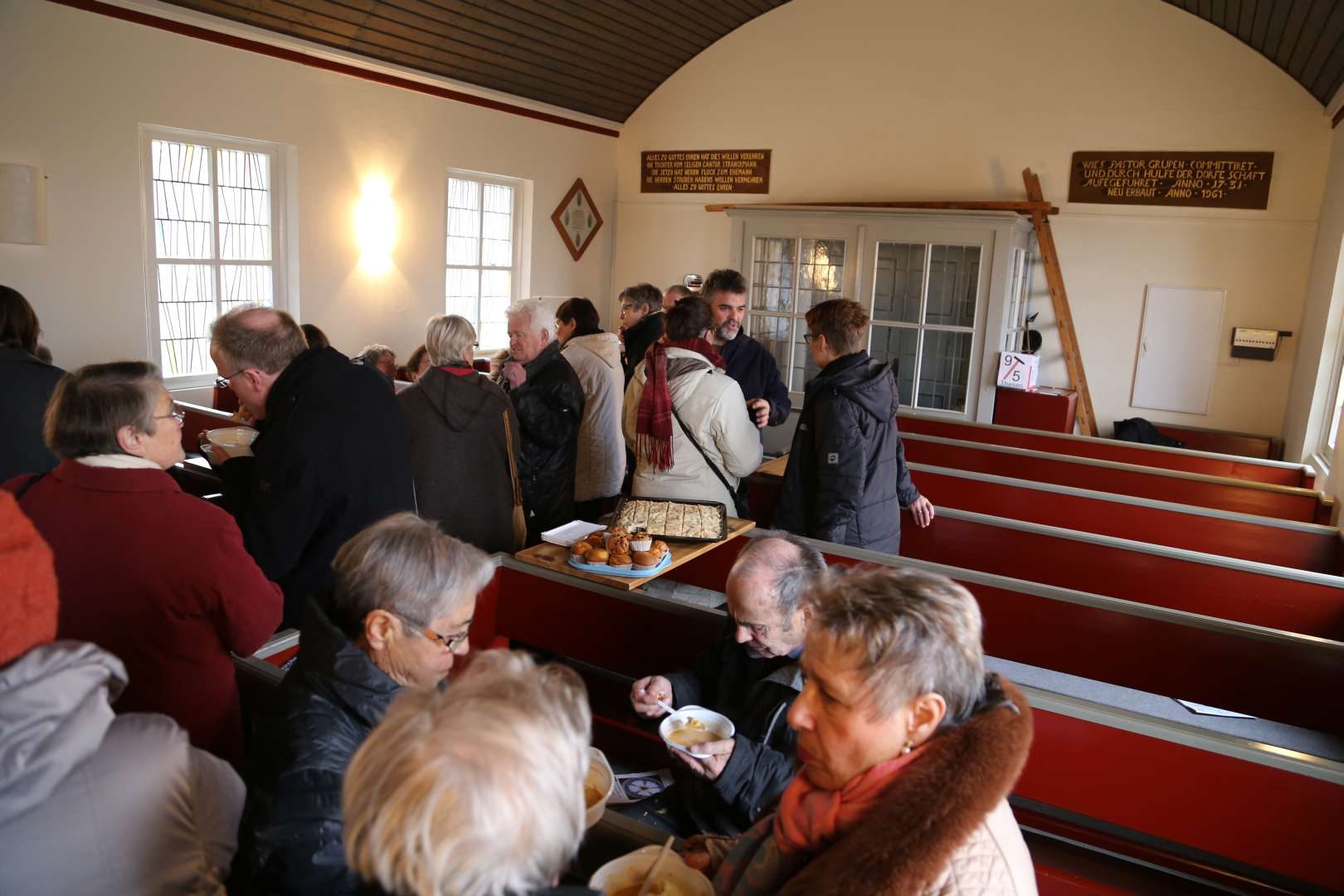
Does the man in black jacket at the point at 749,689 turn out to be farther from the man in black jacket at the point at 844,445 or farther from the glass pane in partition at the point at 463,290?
the glass pane in partition at the point at 463,290

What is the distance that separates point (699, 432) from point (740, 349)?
1.57 meters

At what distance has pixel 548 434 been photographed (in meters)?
4.12

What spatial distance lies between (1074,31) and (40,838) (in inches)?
364

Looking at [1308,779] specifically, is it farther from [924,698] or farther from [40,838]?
[40,838]

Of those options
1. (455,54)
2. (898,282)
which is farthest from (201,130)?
(898,282)

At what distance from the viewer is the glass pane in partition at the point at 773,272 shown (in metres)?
9.16

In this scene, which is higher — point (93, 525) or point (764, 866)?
point (93, 525)

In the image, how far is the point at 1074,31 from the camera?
8.23 meters

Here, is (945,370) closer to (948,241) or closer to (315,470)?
(948,241)

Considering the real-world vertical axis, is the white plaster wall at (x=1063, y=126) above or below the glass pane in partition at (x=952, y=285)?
above

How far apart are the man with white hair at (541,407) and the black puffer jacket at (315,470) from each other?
1296mm

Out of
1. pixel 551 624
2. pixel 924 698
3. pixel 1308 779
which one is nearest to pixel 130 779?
pixel 924 698

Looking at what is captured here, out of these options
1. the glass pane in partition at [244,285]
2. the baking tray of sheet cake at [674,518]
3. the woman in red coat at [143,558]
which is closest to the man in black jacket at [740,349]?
the baking tray of sheet cake at [674,518]

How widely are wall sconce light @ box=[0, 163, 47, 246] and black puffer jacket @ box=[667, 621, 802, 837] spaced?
212 inches
